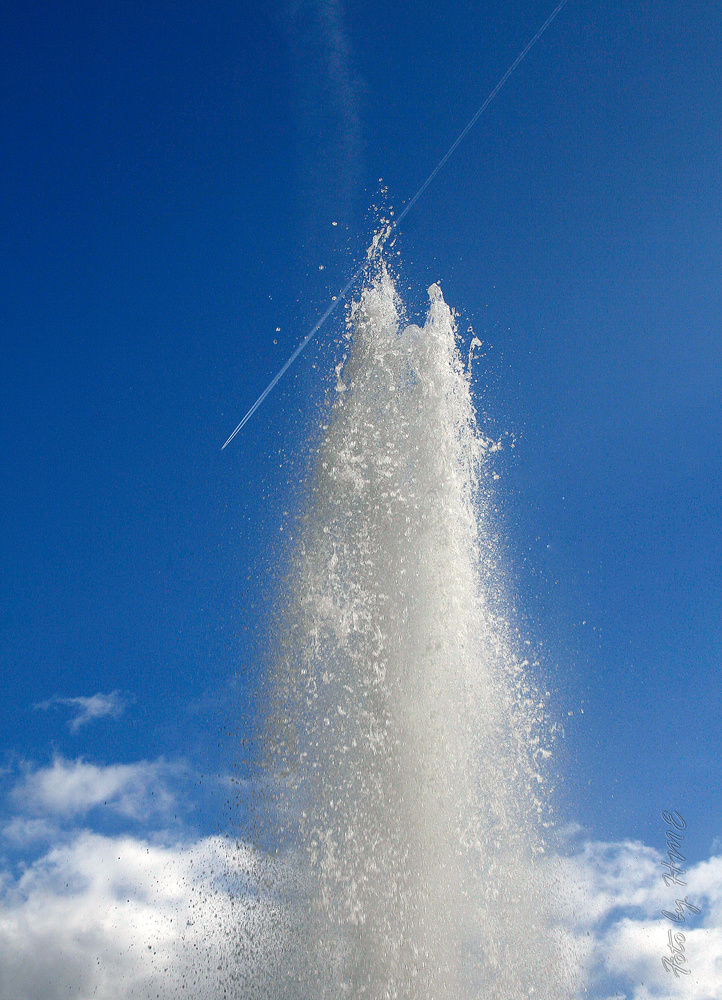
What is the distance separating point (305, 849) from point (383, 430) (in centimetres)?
996

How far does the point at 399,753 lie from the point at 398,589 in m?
3.65

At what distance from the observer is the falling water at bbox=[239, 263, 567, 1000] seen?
14461 mm

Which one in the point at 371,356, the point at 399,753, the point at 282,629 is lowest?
the point at 399,753

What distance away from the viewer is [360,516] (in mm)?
18719

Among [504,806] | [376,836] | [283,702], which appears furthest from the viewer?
[283,702]

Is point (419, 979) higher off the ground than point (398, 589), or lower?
lower

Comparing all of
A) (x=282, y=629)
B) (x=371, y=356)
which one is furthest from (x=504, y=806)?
(x=371, y=356)

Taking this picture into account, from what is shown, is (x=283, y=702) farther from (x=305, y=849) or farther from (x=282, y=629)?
(x=305, y=849)

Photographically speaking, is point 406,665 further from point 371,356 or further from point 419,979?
point 371,356

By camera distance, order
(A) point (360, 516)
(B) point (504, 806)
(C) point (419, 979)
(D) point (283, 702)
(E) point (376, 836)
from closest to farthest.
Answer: (C) point (419, 979) < (E) point (376, 836) < (B) point (504, 806) < (D) point (283, 702) < (A) point (360, 516)

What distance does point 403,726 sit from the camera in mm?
15977

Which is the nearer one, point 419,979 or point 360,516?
point 419,979

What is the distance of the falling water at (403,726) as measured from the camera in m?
14.5

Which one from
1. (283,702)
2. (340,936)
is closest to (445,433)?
(283,702)
